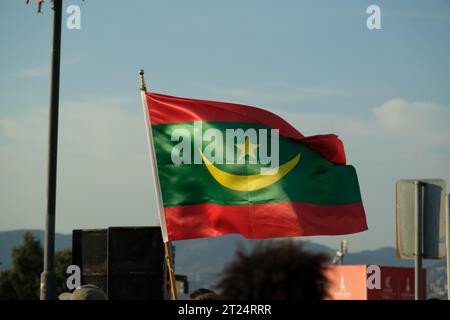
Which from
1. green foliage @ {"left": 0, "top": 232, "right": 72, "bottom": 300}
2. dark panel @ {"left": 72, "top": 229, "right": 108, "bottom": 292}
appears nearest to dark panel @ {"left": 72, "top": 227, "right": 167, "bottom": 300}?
dark panel @ {"left": 72, "top": 229, "right": 108, "bottom": 292}

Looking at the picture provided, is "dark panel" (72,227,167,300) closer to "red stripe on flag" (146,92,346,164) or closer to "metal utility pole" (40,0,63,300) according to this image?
"red stripe on flag" (146,92,346,164)

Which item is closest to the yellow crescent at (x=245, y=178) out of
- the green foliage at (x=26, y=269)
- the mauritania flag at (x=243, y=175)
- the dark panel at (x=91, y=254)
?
the mauritania flag at (x=243, y=175)

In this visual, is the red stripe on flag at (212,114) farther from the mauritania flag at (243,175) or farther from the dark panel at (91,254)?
the dark panel at (91,254)

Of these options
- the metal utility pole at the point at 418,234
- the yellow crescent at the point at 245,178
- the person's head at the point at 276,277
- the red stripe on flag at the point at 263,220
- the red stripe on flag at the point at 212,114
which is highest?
the red stripe on flag at the point at 212,114

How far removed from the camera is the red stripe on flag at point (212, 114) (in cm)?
1552

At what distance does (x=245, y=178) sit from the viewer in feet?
49.3

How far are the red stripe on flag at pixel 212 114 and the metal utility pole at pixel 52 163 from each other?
1683 millimetres

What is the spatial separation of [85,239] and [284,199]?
6988 millimetres

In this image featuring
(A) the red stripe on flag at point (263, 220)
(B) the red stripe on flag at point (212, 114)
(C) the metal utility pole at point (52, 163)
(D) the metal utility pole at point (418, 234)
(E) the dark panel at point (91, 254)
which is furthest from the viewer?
(E) the dark panel at point (91, 254)

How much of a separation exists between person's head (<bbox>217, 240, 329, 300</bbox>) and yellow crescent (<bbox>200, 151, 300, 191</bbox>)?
9979 mm

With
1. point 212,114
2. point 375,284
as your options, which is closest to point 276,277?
point 212,114

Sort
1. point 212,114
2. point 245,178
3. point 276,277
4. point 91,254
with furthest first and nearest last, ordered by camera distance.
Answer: point 91,254
point 212,114
point 245,178
point 276,277

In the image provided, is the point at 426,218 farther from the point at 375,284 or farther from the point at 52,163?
the point at 375,284

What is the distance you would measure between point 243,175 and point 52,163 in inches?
106
